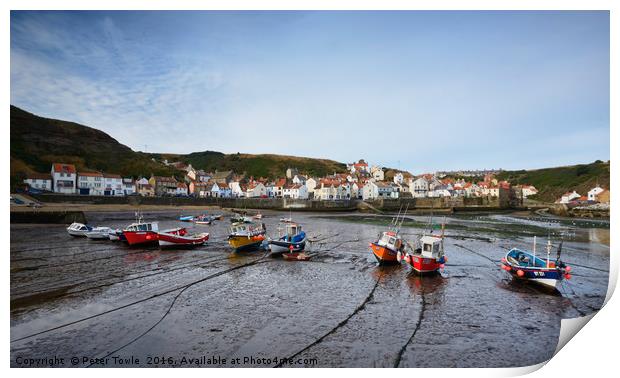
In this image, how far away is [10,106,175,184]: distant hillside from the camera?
8028 mm

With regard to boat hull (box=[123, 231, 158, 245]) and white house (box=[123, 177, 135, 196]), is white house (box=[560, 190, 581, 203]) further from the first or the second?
white house (box=[123, 177, 135, 196])

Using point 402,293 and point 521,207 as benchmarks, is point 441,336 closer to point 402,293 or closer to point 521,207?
point 402,293

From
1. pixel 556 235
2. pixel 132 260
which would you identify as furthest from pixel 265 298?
pixel 556 235

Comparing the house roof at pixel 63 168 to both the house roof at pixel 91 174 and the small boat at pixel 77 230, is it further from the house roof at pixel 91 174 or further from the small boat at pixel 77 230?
the small boat at pixel 77 230

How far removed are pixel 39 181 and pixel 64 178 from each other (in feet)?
17.5

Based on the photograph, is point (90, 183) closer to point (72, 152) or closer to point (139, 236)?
point (72, 152)

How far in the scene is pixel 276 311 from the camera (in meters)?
5.71

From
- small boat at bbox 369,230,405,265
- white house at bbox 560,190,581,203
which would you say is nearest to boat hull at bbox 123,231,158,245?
small boat at bbox 369,230,405,265

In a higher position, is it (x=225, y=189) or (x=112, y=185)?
(x=112, y=185)

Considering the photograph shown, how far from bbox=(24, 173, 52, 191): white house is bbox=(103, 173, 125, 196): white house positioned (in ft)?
25.2

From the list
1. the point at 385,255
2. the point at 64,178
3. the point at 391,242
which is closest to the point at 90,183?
the point at 64,178

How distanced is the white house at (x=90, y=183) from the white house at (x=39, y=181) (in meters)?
3.83

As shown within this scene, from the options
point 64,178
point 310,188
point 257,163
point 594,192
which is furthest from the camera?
point 257,163
